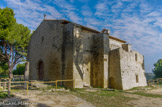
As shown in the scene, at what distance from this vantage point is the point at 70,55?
40.4 feet

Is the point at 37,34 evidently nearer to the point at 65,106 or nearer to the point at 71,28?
the point at 71,28

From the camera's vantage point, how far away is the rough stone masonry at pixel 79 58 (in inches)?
491

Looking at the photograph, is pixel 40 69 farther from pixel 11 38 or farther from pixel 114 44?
pixel 114 44

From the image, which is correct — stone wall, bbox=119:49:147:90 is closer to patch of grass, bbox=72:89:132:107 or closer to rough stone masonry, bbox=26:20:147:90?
rough stone masonry, bbox=26:20:147:90

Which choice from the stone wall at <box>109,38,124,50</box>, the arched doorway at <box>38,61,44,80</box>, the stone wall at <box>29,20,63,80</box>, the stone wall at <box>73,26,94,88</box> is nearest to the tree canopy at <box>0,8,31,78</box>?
the stone wall at <box>29,20,63,80</box>

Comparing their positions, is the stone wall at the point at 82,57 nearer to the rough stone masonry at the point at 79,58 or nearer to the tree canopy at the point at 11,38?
the rough stone masonry at the point at 79,58

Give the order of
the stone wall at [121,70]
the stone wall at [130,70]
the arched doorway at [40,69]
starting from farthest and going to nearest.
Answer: the arched doorway at [40,69] < the stone wall at [130,70] < the stone wall at [121,70]

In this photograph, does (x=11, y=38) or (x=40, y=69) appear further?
(x=11, y=38)

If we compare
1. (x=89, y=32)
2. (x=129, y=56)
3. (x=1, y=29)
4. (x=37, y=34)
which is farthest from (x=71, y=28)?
(x=1, y=29)

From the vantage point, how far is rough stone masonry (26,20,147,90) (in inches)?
491

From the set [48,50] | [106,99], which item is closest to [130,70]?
[106,99]

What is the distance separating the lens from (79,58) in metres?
12.6

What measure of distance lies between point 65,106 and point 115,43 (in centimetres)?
1351

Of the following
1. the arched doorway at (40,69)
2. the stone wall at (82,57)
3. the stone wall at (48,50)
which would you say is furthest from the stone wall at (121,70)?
the arched doorway at (40,69)
